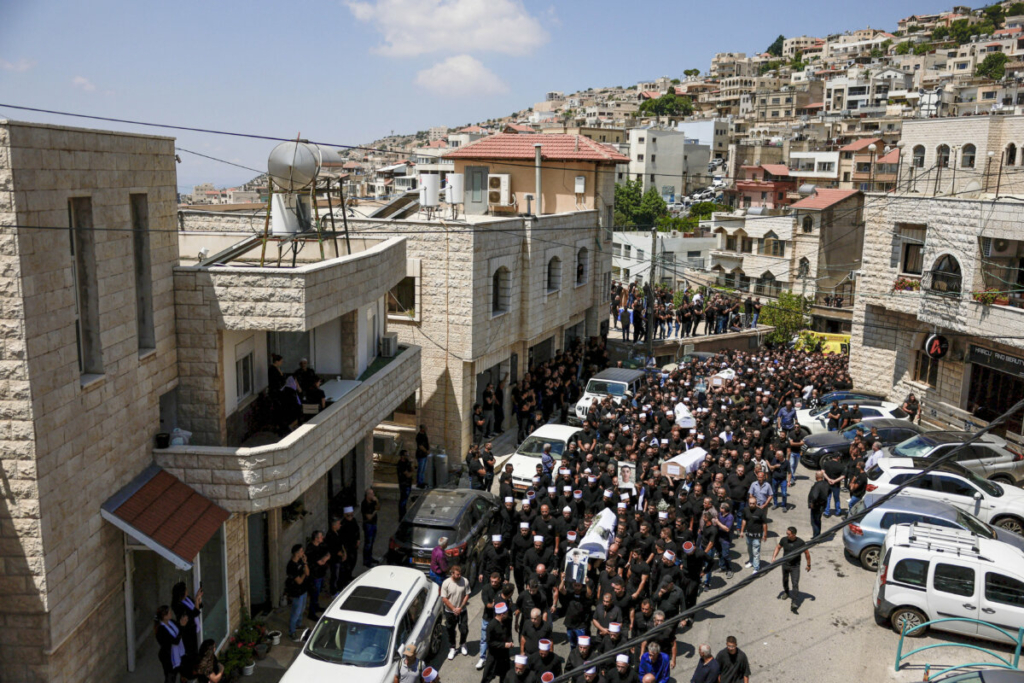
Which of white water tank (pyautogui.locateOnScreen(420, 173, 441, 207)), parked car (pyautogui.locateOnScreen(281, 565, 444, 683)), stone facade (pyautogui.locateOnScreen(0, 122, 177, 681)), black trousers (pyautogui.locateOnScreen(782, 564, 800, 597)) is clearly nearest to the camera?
stone facade (pyautogui.locateOnScreen(0, 122, 177, 681))

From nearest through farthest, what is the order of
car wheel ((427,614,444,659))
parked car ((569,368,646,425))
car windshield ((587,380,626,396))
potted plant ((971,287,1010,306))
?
car wheel ((427,614,444,659))
potted plant ((971,287,1010,306))
parked car ((569,368,646,425))
car windshield ((587,380,626,396))

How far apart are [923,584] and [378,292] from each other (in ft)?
36.8

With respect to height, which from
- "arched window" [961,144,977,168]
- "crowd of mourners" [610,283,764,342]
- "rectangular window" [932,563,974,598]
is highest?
"arched window" [961,144,977,168]

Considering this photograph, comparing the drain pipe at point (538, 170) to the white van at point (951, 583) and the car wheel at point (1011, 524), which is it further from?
the white van at point (951, 583)

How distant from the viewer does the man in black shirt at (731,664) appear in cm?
1087

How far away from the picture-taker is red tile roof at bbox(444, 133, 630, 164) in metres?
32.1

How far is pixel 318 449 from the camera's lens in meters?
14.1

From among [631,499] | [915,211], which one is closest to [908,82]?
[915,211]

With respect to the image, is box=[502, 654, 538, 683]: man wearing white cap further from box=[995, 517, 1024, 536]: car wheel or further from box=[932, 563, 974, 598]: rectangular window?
box=[995, 517, 1024, 536]: car wheel

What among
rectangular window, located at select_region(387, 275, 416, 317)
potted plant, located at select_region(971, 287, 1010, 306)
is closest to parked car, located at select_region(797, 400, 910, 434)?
potted plant, located at select_region(971, 287, 1010, 306)

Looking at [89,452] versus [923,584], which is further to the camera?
[923,584]

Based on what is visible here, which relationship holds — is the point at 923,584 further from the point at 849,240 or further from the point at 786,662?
the point at 849,240

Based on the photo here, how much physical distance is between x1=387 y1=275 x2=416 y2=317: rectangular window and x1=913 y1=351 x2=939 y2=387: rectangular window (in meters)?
16.8

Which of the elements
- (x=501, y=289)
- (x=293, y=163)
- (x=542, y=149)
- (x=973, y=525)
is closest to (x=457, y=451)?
(x=501, y=289)
